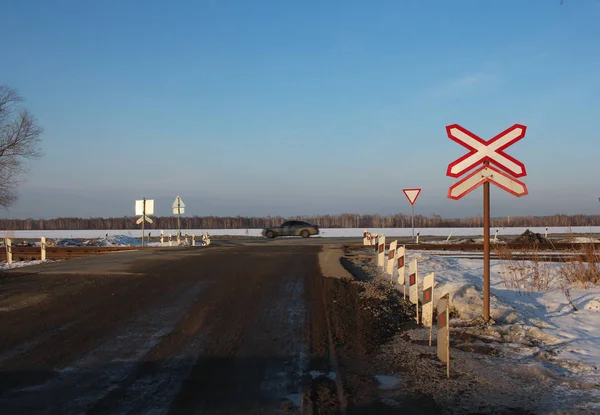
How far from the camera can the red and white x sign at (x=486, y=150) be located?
26.2 feet

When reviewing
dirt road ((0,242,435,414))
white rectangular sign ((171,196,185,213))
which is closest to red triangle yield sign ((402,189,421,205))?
dirt road ((0,242,435,414))

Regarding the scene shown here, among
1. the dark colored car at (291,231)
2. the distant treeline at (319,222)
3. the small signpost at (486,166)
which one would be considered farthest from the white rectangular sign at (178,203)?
the distant treeline at (319,222)

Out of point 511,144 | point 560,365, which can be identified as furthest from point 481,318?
point 511,144

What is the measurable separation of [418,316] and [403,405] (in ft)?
13.5

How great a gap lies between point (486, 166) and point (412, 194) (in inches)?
662

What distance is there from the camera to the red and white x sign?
26.2ft

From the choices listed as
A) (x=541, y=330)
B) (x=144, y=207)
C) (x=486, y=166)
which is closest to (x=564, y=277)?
(x=541, y=330)

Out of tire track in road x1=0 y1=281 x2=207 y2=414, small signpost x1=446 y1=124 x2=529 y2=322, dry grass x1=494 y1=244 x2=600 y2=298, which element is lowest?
tire track in road x1=0 y1=281 x2=207 y2=414

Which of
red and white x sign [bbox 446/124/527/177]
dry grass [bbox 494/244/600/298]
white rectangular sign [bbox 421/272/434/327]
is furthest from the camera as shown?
dry grass [bbox 494/244/600/298]

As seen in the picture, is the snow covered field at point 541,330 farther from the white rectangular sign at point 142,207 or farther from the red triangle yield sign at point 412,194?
the white rectangular sign at point 142,207

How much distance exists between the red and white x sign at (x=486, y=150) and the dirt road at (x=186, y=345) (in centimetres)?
304

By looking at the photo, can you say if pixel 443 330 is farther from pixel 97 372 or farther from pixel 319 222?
pixel 319 222

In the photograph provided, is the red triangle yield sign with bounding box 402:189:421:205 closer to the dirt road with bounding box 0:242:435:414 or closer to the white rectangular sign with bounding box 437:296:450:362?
the dirt road with bounding box 0:242:435:414

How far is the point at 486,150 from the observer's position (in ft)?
26.9
